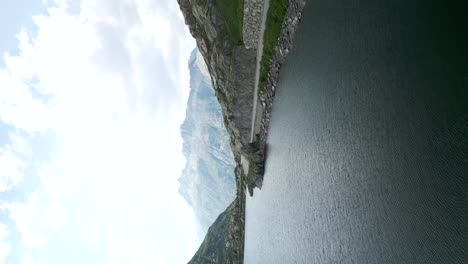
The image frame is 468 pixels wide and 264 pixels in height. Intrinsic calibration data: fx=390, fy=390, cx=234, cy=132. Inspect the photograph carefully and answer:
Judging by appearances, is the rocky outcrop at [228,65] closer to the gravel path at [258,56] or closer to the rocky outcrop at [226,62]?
the rocky outcrop at [226,62]

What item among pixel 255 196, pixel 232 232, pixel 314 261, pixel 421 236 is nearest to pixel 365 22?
pixel 421 236

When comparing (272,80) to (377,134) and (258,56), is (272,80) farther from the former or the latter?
(377,134)

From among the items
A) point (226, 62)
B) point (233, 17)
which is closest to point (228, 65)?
point (226, 62)

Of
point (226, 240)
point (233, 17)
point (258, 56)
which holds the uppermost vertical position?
point (233, 17)

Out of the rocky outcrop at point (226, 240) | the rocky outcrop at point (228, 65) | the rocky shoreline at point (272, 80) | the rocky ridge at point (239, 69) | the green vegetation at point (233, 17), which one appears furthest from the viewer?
the rocky outcrop at point (226, 240)

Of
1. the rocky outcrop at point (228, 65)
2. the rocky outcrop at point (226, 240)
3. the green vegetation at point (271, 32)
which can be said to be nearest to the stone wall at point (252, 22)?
the rocky outcrop at point (228, 65)

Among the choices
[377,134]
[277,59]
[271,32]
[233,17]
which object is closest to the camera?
[377,134]

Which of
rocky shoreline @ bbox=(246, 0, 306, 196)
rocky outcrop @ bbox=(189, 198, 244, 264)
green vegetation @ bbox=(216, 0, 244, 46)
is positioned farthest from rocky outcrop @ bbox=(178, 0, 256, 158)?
rocky outcrop @ bbox=(189, 198, 244, 264)
